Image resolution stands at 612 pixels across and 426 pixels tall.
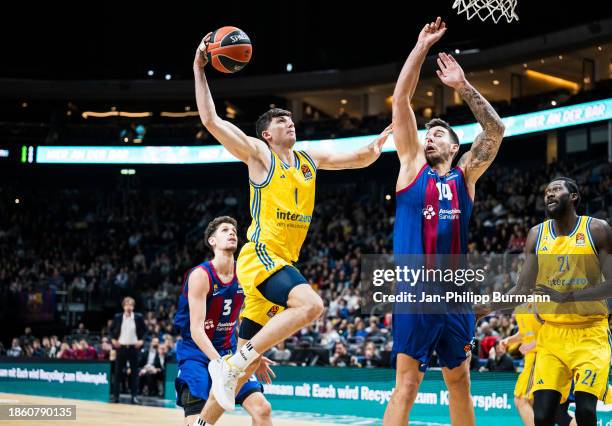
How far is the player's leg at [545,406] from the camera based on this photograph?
6.53 metres

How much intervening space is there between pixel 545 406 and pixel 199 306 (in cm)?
300

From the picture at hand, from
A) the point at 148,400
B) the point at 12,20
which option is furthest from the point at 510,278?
the point at 12,20

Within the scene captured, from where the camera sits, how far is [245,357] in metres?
6.64

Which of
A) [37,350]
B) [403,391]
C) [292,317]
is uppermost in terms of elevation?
[292,317]

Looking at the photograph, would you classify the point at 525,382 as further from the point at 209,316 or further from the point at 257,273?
the point at 257,273

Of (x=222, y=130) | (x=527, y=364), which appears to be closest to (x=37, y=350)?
(x=527, y=364)

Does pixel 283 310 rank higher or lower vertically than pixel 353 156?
lower

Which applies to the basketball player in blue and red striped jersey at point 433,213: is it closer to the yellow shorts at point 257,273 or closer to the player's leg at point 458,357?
the player's leg at point 458,357

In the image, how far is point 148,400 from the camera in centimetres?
1795

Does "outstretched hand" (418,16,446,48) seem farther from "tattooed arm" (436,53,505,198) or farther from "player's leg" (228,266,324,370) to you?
"player's leg" (228,266,324,370)

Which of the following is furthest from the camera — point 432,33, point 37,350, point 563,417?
point 37,350

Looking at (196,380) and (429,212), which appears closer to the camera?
(429,212)

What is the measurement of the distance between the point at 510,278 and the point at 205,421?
1277 cm

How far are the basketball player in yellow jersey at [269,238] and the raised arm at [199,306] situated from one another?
407mm
